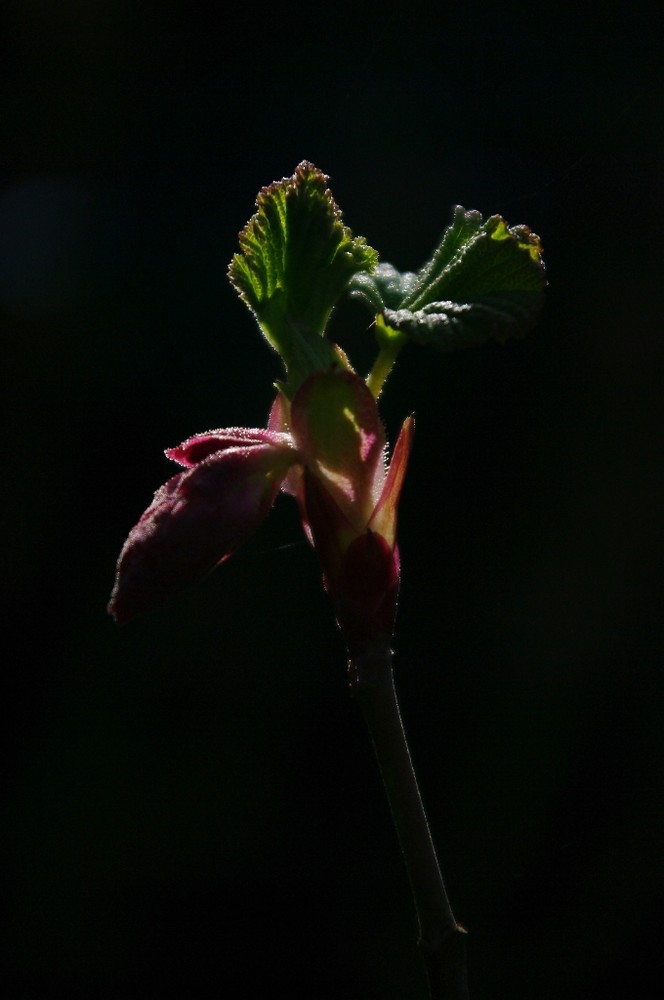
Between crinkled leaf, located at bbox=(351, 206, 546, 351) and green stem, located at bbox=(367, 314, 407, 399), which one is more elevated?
crinkled leaf, located at bbox=(351, 206, 546, 351)

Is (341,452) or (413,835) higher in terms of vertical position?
(341,452)

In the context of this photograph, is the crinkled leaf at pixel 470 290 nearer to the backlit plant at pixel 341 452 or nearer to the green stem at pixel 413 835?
the backlit plant at pixel 341 452

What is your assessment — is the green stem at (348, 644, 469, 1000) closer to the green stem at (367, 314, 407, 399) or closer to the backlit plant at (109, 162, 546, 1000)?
the backlit plant at (109, 162, 546, 1000)

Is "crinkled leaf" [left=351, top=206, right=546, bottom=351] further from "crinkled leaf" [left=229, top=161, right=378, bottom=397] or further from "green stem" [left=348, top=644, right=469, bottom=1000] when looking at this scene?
"green stem" [left=348, top=644, right=469, bottom=1000]

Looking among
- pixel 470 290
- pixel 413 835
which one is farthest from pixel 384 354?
pixel 413 835

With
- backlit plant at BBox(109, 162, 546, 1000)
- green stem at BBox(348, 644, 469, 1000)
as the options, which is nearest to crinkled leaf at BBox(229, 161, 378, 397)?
backlit plant at BBox(109, 162, 546, 1000)

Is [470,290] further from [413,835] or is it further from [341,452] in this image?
[413,835]
